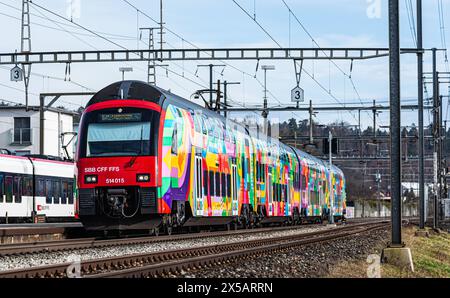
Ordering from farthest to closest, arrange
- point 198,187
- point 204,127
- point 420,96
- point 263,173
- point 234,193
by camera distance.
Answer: point 420,96 → point 263,173 → point 234,193 → point 204,127 → point 198,187

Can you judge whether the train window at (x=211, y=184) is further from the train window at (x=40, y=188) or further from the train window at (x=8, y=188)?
the train window at (x=40, y=188)

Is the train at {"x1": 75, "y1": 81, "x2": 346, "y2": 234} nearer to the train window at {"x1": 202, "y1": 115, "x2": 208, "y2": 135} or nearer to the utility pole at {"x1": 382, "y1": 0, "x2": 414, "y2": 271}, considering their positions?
the train window at {"x1": 202, "y1": 115, "x2": 208, "y2": 135}

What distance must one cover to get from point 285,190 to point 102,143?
1836cm

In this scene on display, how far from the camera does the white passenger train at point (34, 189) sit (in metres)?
34.4

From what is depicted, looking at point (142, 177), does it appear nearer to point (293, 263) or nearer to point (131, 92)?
point (131, 92)

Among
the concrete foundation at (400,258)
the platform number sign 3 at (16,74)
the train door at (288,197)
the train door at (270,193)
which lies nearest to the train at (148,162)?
the train door at (270,193)

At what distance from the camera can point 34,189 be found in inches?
1469

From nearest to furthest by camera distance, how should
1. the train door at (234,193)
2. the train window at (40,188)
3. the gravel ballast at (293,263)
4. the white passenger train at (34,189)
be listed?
the gravel ballast at (293,263) < the train door at (234,193) < the white passenger train at (34,189) < the train window at (40,188)

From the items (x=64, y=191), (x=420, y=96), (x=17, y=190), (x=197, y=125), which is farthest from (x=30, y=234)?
(x=420, y=96)

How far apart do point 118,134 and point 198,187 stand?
12.9ft

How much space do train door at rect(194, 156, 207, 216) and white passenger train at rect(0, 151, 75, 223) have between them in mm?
11402

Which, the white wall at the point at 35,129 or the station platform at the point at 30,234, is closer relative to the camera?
the station platform at the point at 30,234

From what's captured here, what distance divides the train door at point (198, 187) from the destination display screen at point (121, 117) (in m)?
3.28

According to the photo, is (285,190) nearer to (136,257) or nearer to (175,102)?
(175,102)
